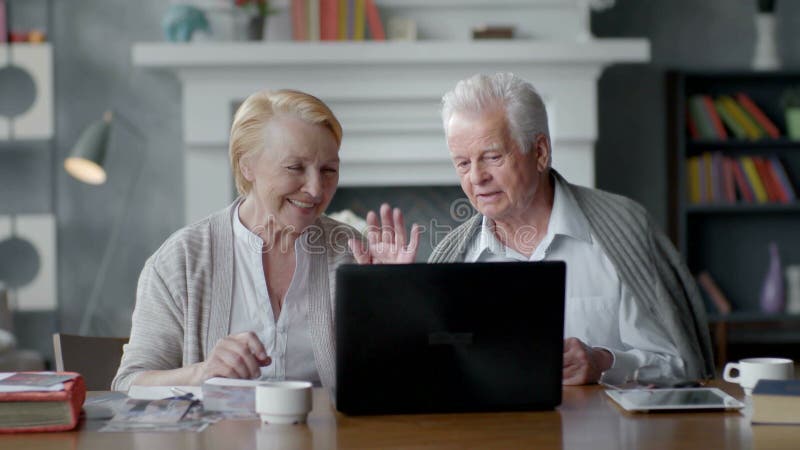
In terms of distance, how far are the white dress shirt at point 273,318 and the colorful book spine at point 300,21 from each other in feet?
9.32

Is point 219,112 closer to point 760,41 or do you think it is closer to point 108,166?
point 108,166

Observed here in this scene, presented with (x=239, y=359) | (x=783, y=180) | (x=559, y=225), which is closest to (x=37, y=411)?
(x=239, y=359)

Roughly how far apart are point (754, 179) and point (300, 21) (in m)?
2.29

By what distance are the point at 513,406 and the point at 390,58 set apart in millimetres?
3293

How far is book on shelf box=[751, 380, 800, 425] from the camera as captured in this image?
1603 mm

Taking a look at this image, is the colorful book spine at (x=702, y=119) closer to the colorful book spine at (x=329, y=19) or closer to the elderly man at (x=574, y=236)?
the colorful book spine at (x=329, y=19)

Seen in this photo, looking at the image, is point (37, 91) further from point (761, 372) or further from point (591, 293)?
point (761, 372)

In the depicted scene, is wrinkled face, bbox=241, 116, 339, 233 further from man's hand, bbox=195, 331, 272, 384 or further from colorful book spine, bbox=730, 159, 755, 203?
colorful book spine, bbox=730, 159, 755, 203

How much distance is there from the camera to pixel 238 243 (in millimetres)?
2283

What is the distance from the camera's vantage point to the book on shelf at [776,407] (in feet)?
5.26

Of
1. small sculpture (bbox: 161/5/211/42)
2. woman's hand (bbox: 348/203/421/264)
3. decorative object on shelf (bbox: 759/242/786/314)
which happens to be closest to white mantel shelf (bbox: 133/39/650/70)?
small sculpture (bbox: 161/5/211/42)

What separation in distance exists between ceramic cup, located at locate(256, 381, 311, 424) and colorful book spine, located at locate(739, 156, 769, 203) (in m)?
4.05

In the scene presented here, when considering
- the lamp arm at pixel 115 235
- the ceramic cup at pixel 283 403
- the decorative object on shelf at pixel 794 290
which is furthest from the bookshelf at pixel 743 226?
the ceramic cup at pixel 283 403

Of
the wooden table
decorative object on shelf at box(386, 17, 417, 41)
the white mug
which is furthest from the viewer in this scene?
decorative object on shelf at box(386, 17, 417, 41)
